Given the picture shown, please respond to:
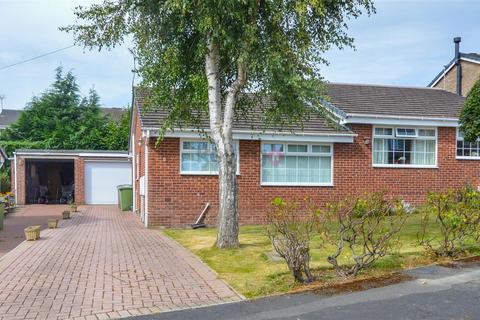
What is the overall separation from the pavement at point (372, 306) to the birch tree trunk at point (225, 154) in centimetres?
372

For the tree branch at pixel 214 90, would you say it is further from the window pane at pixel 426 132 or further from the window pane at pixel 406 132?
the window pane at pixel 426 132

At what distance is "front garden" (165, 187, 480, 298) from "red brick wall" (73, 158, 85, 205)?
690 inches

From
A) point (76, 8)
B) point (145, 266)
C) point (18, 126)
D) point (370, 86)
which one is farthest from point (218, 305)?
point (18, 126)

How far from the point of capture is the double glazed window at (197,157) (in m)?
15.0

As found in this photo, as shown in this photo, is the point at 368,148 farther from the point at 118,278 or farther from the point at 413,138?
the point at 118,278

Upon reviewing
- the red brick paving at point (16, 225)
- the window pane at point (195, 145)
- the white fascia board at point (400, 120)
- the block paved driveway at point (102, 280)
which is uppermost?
the white fascia board at point (400, 120)

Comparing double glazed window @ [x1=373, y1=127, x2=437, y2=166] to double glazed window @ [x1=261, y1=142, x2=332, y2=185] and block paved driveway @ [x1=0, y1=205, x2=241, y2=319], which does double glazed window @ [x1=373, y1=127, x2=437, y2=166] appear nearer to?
double glazed window @ [x1=261, y1=142, x2=332, y2=185]

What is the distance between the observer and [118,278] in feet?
25.2

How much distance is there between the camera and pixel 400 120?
1647 cm

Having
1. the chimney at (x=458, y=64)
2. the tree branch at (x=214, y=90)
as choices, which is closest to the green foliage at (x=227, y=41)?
the tree branch at (x=214, y=90)

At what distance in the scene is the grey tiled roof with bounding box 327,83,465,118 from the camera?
1723cm

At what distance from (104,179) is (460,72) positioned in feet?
66.4

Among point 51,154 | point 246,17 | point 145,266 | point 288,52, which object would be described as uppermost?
point 246,17

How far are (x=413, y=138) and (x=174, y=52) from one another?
9.89 meters
